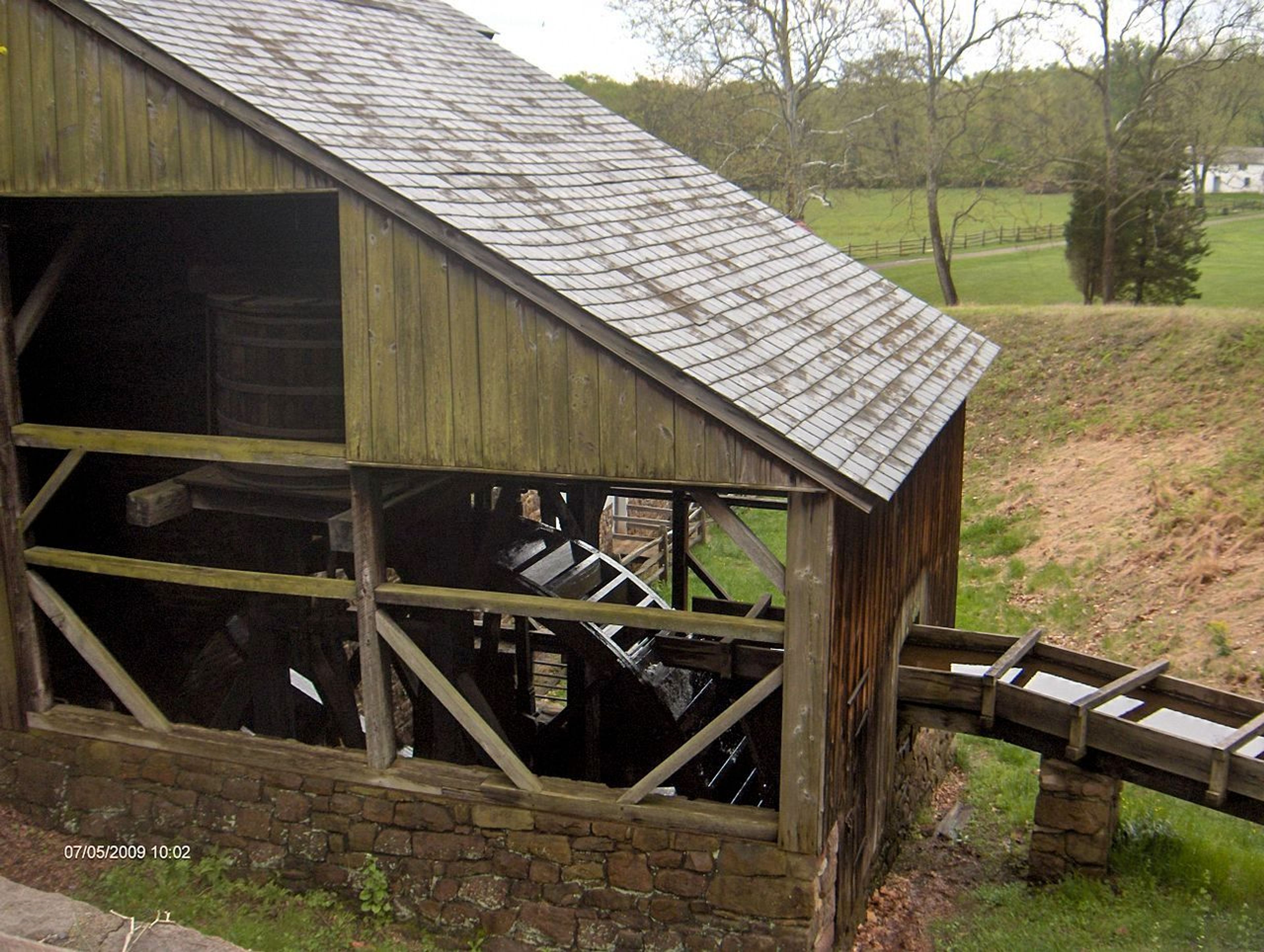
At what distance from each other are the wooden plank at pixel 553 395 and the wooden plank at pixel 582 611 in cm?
90

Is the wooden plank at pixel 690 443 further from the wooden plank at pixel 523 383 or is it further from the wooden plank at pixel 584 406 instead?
the wooden plank at pixel 523 383

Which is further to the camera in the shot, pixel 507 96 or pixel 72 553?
pixel 507 96

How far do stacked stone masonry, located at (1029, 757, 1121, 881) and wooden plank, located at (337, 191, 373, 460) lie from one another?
5409mm

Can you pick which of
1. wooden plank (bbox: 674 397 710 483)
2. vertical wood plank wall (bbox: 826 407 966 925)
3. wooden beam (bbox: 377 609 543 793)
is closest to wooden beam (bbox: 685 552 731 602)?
vertical wood plank wall (bbox: 826 407 966 925)

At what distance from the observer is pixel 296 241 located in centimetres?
939

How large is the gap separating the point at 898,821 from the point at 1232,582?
23.5 ft

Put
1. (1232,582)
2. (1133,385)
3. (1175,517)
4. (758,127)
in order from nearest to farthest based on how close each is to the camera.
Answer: (1232,582)
(1175,517)
(1133,385)
(758,127)

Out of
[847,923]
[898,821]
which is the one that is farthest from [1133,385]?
[847,923]

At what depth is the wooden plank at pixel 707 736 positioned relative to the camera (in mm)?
6723

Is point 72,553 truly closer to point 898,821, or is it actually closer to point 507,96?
point 507,96

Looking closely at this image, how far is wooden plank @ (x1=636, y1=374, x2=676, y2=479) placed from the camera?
6.48 metres

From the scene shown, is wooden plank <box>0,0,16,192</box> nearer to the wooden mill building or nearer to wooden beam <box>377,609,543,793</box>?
the wooden mill building

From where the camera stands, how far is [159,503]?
8.27 meters

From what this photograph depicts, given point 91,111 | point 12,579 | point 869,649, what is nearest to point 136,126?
point 91,111
